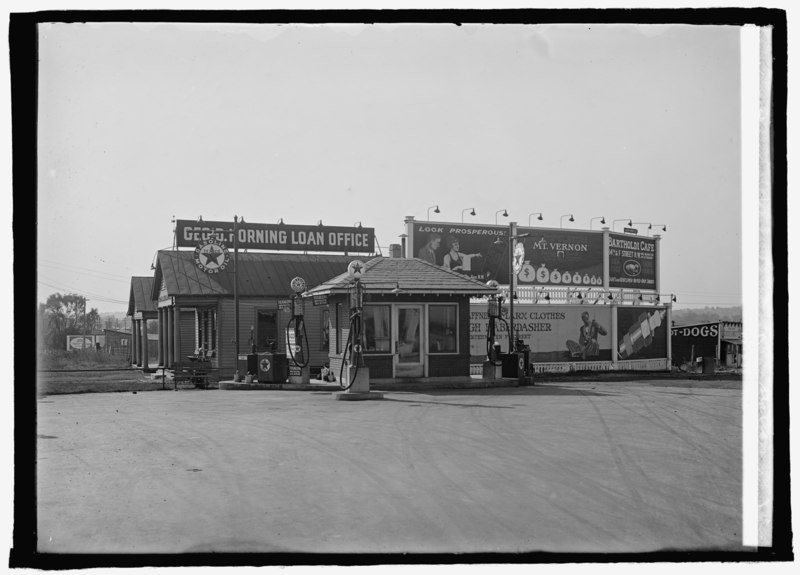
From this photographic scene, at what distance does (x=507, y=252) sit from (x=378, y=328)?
14475 millimetres

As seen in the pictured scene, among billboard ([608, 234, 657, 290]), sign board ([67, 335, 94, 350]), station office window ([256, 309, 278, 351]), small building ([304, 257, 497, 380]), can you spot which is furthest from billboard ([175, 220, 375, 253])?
sign board ([67, 335, 94, 350])

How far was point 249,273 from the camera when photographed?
31141 millimetres

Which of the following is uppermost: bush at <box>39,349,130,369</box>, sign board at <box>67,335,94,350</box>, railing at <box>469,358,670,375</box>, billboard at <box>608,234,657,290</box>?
billboard at <box>608,234,657,290</box>

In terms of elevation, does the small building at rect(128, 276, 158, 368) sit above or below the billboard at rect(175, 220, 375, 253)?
below

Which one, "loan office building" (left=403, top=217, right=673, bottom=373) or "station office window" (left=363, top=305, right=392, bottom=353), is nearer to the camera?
"station office window" (left=363, top=305, right=392, bottom=353)

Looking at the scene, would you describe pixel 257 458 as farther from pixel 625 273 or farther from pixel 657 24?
pixel 625 273

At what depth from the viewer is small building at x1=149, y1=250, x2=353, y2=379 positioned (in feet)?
97.7

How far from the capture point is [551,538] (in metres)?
6.72

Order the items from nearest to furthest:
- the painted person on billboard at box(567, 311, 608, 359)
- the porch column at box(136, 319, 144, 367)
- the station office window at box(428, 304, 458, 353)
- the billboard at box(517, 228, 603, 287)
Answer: the station office window at box(428, 304, 458, 353), the painted person on billboard at box(567, 311, 608, 359), the billboard at box(517, 228, 603, 287), the porch column at box(136, 319, 144, 367)

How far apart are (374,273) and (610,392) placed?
7261 mm

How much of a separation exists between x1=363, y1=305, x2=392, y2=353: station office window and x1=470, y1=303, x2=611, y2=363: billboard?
38.6 feet

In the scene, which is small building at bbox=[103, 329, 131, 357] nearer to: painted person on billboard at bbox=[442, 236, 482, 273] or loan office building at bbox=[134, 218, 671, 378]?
loan office building at bbox=[134, 218, 671, 378]

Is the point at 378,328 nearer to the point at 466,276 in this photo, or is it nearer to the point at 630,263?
the point at 466,276

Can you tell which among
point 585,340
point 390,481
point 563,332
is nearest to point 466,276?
point 563,332
